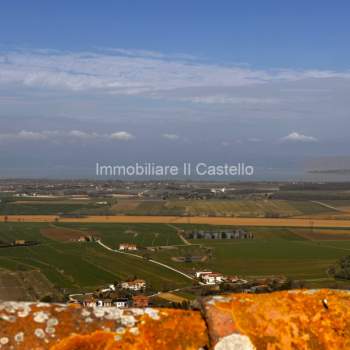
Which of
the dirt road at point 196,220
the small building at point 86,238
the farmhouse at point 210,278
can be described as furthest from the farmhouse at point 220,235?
the farmhouse at point 210,278

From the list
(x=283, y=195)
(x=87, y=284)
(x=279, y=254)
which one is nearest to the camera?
(x=87, y=284)

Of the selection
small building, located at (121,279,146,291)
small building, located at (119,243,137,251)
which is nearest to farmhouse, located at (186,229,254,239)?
small building, located at (119,243,137,251)

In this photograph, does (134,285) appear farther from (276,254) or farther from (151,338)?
(151,338)

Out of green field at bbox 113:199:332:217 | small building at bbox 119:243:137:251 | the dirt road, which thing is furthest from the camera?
green field at bbox 113:199:332:217

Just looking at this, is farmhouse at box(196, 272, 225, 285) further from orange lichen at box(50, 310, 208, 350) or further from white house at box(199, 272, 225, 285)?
orange lichen at box(50, 310, 208, 350)

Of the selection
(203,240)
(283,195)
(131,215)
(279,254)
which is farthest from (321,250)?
(283,195)

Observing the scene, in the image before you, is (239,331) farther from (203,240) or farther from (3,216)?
(3,216)

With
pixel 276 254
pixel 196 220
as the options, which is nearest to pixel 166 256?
pixel 276 254
